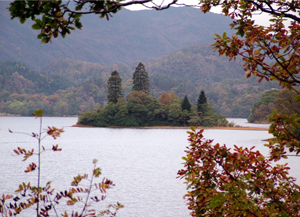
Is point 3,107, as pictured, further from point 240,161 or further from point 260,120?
point 240,161

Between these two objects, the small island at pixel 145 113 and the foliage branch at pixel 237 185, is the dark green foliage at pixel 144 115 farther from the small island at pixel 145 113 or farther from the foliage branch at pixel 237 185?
the foliage branch at pixel 237 185

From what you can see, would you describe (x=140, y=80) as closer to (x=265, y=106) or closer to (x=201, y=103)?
(x=201, y=103)

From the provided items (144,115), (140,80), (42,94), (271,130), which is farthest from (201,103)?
(42,94)

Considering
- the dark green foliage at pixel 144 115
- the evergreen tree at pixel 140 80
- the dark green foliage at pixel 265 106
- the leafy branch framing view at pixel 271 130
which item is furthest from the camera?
the dark green foliage at pixel 265 106

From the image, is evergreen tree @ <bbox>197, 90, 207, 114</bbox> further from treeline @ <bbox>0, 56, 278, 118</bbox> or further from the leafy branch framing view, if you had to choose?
the leafy branch framing view

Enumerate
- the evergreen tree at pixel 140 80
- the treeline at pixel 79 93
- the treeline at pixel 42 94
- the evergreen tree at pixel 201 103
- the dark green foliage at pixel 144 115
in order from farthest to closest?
the treeline at pixel 79 93 < the treeline at pixel 42 94 < the evergreen tree at pixel 140 80 < the evergreen tree at pixel 201 103 < the dark green foliage at pixel 144 115

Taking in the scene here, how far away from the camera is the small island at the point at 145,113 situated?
6581 cm

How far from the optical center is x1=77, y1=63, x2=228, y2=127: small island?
216 ft

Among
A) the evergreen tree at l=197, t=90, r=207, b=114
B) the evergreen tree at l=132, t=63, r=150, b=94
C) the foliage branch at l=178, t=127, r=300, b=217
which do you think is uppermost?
the evergreen tree at l=132, t=63, r=150, b=94

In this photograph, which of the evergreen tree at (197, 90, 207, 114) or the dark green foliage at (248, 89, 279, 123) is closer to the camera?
the evergreen tree at (197, 90, 207, 114)

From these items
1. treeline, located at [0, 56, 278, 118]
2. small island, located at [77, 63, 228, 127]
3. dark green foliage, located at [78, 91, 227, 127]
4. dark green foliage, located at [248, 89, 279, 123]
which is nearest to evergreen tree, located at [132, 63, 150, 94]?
small island, located at [77, 63, 228, 127]

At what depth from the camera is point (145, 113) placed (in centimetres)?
6856

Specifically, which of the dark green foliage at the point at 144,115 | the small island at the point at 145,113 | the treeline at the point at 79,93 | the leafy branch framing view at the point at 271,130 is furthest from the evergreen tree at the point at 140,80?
the leafy branch framing view at the point at 271,130

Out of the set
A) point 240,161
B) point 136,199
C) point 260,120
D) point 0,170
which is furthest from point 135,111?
point 240,161
